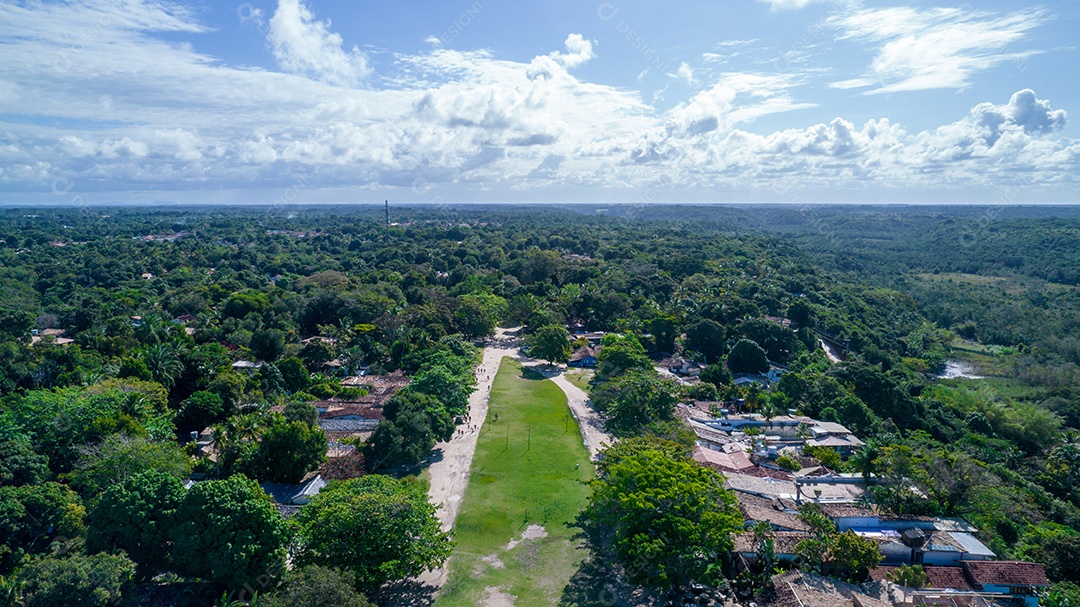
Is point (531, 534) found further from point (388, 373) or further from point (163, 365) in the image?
point (163, 365)

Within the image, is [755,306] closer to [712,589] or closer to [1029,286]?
[712,589]

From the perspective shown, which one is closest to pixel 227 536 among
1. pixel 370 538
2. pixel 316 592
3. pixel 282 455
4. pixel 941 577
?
pixel 316 592

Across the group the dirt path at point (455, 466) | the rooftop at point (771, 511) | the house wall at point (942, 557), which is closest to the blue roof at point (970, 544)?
the house wall at point (942, 557)

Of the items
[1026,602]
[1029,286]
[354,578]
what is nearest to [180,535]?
[354,578]

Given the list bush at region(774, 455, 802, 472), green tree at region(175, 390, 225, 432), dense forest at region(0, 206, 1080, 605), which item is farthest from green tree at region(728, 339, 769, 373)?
green tree at region(175, 390, 225, 432)

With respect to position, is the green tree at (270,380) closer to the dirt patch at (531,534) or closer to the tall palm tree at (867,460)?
the dirt patch at (531,534)

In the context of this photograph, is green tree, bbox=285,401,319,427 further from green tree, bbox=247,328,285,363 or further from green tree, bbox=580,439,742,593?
green tree, bbox=580,439,742,593
